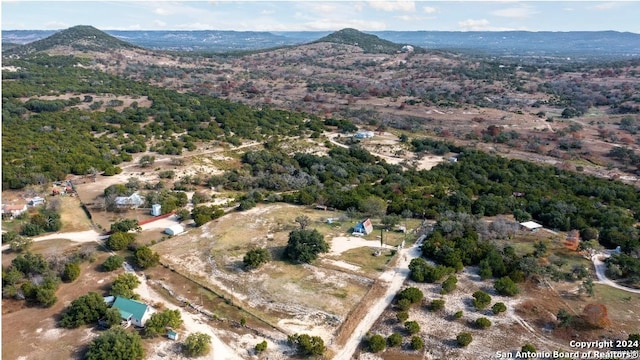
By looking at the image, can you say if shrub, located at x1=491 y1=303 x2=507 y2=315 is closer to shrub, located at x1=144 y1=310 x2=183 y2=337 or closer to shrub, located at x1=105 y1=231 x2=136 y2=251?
shrub, located at x1=144 y1=310 x2=183 y2=337

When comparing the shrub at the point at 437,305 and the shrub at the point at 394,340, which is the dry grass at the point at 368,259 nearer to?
the shrub at the point at 437,305

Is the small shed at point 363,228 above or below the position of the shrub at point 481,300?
above

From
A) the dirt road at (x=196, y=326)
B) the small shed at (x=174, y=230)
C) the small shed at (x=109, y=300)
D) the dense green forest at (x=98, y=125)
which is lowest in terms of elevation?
the dirt road at (x=196, y=326)

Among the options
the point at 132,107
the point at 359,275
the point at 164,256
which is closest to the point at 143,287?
the point at 164,256

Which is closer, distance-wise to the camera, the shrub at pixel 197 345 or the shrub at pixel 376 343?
the shrub at pixel 197 345

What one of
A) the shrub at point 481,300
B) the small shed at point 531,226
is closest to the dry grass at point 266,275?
the shrub at point 481,300

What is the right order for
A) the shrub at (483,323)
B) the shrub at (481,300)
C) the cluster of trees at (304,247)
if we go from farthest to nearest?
the cluster of trees at (304,247) → the shrub at (481,300) → the shrub at (483,323)

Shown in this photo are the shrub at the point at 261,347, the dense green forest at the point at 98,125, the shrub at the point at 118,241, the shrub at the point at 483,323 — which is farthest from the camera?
the dense green forest at the point at 98,125

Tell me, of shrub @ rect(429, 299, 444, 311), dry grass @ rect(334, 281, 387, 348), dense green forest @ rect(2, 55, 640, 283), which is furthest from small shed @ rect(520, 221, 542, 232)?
dry grass @ rect(334, 281, 387, 348)
